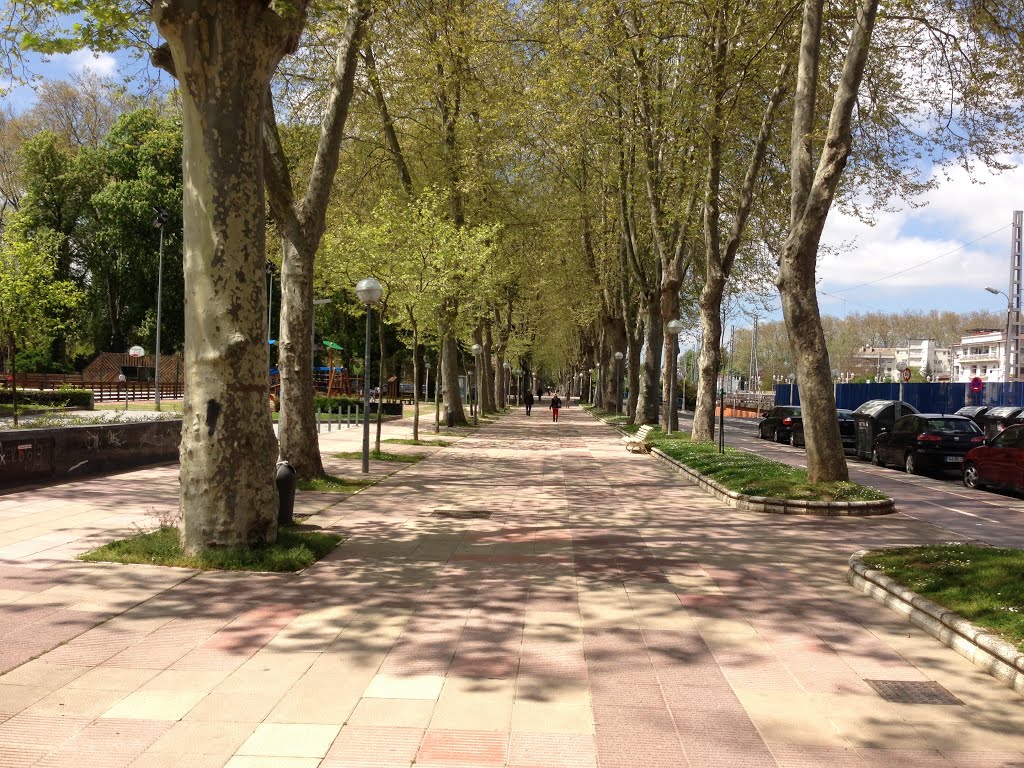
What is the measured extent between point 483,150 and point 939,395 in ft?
74.5

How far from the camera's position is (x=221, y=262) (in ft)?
25.3

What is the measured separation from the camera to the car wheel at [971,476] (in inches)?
640

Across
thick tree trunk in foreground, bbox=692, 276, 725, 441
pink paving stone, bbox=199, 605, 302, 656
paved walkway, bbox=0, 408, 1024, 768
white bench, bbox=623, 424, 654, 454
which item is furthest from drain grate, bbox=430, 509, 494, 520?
white bench, bbox=623, 424, 654, 454

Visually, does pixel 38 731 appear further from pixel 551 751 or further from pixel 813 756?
pixel 813 756

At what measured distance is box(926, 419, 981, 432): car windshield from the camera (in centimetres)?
1873

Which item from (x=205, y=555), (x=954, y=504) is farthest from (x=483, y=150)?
(x=205, y=555)

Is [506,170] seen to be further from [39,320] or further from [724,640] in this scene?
[724,640]

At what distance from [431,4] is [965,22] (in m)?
9.15

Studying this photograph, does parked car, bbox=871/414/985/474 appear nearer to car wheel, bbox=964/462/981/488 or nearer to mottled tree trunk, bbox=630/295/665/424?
car wheel, bbox=964/462/981/488

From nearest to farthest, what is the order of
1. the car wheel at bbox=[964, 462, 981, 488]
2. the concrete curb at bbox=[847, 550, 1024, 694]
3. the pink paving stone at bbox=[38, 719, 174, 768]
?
the pink paving stone at bbox=[38, 719, 174, 768] → the concrete curb at bbox=[847, 550, 1024, 694] → the car wheel at bbox=[964, 462, 981, 488]

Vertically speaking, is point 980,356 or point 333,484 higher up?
point 980,356

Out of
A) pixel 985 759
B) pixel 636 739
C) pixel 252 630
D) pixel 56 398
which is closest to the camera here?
pixel 985 759

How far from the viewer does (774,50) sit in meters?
16.5

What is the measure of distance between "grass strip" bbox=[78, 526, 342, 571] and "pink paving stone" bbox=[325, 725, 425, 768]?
12.3ft
